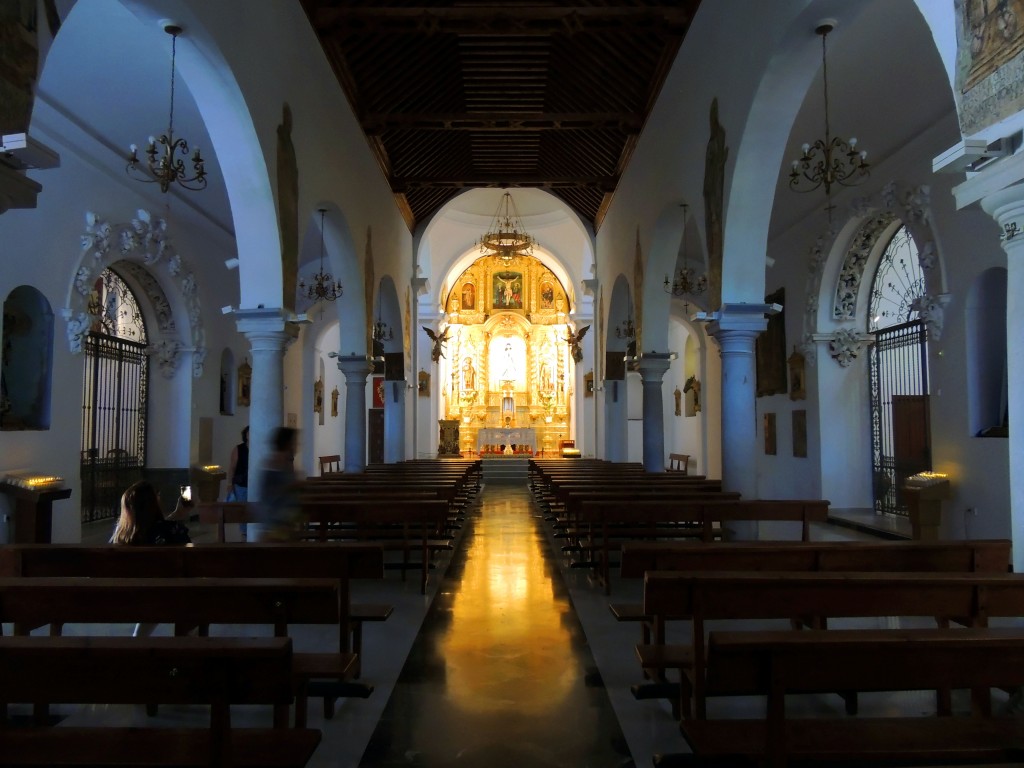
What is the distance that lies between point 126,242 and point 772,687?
426 inches

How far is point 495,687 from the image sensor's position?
14.0 ft

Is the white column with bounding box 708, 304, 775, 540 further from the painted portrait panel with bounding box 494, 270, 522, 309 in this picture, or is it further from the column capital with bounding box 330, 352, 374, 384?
the painted portrait panel with bounding box 494, 270, 522, 309

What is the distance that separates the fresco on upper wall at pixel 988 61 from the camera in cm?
379

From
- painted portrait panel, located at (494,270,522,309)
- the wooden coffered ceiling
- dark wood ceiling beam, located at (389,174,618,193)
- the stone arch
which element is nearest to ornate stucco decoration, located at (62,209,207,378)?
the stone arch

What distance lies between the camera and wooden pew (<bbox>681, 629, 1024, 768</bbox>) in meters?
2.27

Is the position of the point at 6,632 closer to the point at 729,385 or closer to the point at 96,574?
the point at 96,574

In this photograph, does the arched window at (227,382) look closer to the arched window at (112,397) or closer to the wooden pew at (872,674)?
the arched window at (112,397)

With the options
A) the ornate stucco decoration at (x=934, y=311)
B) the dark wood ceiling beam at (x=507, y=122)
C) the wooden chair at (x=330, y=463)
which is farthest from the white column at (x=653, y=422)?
the wooden chair at (x=330, y=463)

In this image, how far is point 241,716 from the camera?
3.75 metres

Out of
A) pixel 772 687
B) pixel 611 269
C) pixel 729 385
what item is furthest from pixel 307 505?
pixel 611 269

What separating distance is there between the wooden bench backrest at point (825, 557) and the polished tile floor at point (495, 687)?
0.69 metres

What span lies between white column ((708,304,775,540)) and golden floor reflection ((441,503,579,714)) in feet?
8.05

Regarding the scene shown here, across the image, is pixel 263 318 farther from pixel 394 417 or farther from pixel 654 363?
pixel 394 417

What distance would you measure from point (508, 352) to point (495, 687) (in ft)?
92.4
